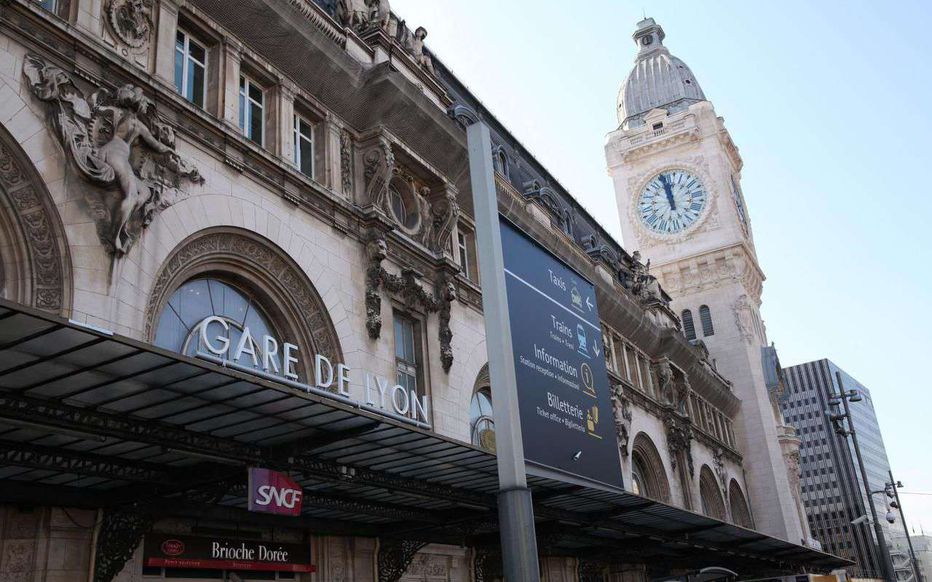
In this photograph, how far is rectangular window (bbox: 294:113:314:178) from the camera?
22.2 metres

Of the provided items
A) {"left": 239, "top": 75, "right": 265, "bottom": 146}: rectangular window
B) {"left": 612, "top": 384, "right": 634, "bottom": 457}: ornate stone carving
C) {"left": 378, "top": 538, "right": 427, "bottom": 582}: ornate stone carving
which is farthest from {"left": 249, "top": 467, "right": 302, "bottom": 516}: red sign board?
{"left": 612, "top": 384, "right": 634, "bottom": 457}: ornate stone carving

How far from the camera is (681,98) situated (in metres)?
74.7

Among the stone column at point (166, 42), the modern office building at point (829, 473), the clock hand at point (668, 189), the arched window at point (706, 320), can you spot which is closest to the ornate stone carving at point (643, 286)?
the arched window at point (706, 320)

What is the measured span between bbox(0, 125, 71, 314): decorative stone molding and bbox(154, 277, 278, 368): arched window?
2678mm

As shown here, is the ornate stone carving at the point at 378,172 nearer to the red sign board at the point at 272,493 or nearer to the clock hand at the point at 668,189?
the red sign board at the point at 272,493

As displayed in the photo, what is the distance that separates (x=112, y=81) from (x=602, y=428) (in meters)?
11.0

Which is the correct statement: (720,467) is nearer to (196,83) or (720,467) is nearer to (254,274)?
(254,274)

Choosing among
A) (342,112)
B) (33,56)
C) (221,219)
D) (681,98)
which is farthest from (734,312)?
(33,56)

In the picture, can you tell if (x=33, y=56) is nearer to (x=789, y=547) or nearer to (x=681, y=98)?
(x=789, y=547)

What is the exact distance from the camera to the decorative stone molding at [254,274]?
16.7 m

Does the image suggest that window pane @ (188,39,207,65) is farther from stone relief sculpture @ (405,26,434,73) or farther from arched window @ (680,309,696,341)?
arched window @ (680,309,696,341)

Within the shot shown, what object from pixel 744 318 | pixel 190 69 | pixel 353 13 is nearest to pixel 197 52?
pixel 190 69

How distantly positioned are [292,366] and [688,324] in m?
51.9

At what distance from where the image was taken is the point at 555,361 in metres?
11.5
